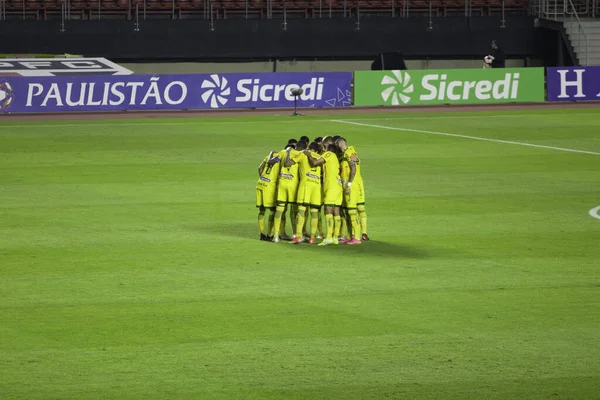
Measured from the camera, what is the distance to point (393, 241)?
16.9 m

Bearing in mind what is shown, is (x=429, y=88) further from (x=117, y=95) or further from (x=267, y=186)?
(x=267, y=186)

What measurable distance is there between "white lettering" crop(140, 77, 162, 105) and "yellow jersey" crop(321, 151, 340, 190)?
83.1 feet

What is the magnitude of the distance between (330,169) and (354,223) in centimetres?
85

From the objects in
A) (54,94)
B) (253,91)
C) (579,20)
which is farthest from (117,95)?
(579,20)

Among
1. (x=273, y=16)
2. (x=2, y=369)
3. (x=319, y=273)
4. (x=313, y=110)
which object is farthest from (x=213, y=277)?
(x=273, y=16)

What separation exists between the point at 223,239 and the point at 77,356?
6.37 meters

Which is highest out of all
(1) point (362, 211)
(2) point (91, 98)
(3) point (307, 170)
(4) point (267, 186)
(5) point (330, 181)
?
(2) point (91, 98)

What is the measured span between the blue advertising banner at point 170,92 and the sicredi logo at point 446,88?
1604 mm

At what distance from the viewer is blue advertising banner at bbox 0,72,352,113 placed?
39.6 metres

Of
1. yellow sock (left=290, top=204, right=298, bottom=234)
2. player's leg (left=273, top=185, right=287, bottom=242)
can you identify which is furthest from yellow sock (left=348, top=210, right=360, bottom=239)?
player's leg (left=273, top=185, right=287, bottom=242)

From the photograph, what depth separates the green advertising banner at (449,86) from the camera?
43.0 metres

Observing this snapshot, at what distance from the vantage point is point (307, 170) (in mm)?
16141

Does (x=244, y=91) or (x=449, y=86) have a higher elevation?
(x=449, y=86)

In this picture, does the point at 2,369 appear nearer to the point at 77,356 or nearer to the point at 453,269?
the point at 77,356
